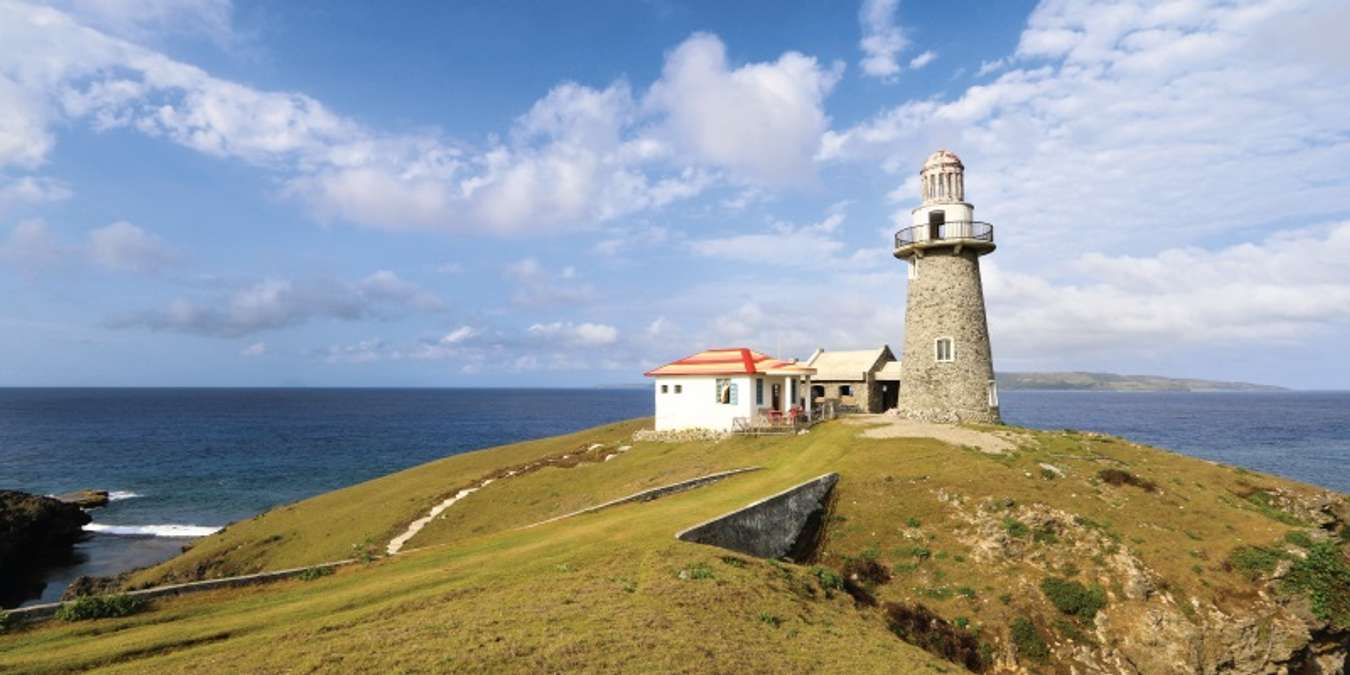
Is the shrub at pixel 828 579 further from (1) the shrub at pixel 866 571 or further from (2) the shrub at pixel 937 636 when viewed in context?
(1) the shrub at pixel 866 571

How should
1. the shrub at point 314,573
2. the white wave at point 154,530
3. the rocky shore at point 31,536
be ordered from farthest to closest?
the white wave at point 154,530 < the rocky shore at point 31,536 < the shrub at point 314,573

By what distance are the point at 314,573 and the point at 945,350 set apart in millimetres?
41332

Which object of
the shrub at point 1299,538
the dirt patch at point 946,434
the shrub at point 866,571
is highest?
the dirt patch at point 946,434

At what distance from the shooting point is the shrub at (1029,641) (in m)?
21.6

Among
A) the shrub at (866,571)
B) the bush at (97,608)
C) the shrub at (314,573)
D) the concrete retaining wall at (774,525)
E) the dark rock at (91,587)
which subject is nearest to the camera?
the bush at (97,608)

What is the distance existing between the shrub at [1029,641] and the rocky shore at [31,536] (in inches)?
2230

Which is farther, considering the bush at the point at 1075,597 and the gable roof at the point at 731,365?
the gable roof at the point at 731,365

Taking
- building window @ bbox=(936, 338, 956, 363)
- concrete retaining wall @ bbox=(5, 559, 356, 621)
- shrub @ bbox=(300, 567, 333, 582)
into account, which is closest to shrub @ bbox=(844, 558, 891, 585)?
concrete retaining wall @ bbox=(5, 559, 356, 621)

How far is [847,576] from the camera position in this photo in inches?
981

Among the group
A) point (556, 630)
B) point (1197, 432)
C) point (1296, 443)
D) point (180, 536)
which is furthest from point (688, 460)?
point (1197, 432)

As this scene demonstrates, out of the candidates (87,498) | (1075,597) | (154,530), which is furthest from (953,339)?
(87,498)

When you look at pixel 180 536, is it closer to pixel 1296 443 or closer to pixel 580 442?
pixel 580 442

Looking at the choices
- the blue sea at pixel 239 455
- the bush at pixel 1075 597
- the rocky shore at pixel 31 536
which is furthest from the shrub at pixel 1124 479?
the rocky shore at pixel 31 536

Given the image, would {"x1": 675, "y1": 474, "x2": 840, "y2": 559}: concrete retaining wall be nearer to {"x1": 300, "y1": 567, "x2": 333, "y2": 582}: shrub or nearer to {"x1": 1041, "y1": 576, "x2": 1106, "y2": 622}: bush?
{"x1": 1041, "y1": 576, "x2": 1106, "y2": 622}: bush
